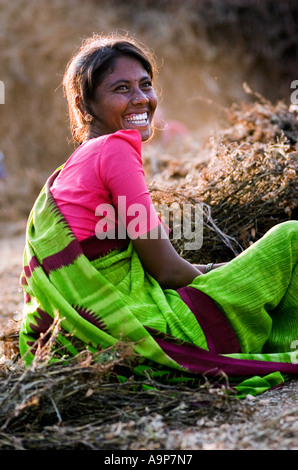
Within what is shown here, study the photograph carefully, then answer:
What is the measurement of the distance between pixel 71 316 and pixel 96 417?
13.0 inches

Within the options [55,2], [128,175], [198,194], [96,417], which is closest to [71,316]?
[96,417]

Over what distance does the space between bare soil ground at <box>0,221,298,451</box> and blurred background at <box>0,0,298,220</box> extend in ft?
28.3

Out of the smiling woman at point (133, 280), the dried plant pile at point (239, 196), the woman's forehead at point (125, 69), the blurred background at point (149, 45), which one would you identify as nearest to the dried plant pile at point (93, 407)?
the smiling woman at point (133, 280)

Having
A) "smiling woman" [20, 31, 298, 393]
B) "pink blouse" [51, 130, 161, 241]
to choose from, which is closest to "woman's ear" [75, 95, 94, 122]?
"smiling woman" [20, 31, 298, 393]

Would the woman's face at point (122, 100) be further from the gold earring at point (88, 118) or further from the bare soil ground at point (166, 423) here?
the bare soil ground at point (166, 423)

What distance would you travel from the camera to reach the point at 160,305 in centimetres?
204

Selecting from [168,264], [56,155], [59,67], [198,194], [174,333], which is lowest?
[174,333]

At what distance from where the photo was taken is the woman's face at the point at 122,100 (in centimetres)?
223

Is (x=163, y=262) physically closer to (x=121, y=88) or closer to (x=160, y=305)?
(x=160, y=305)

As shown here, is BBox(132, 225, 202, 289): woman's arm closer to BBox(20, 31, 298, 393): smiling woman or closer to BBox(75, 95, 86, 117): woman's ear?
BBox(20, 31, 298, 393): smiling woman

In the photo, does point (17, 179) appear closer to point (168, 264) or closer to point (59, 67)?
point (59, 67)

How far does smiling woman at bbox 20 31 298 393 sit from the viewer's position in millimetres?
1979

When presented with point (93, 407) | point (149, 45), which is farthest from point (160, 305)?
point (149, 45)
